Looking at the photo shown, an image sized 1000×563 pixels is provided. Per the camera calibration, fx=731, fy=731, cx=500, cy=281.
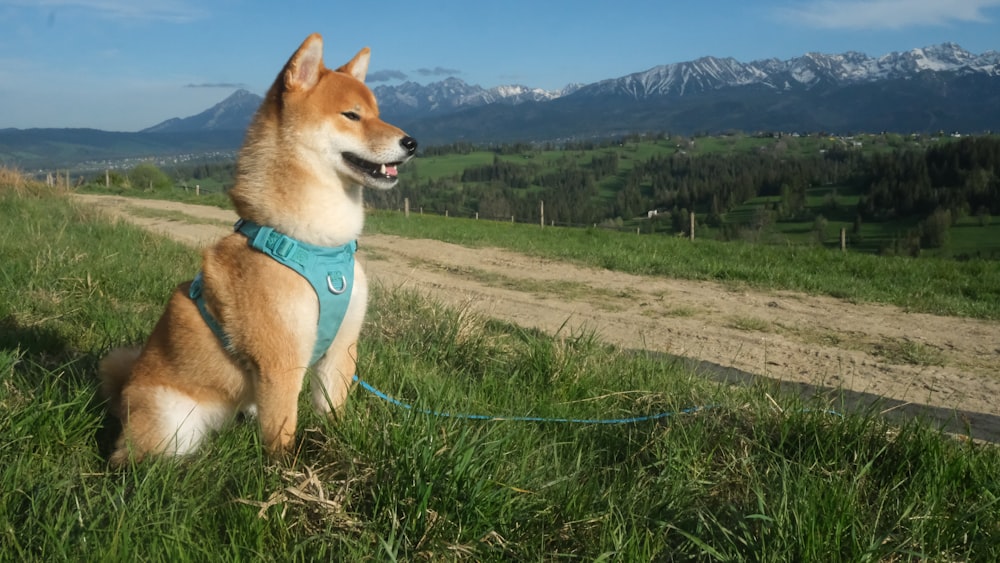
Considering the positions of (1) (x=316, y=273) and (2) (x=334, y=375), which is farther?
(2) (x=334, y=375)

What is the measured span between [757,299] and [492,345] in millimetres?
6128

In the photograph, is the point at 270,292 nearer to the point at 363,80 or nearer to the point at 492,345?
the point at 363,80

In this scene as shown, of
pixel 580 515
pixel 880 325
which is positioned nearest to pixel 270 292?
pixel 580 515

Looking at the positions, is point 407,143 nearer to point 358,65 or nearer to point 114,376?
point 358,65

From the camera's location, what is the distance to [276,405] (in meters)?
3.14

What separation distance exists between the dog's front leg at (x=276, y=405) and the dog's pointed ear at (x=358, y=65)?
5.25 feet

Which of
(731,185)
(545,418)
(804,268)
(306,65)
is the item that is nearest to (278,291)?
(306,65)

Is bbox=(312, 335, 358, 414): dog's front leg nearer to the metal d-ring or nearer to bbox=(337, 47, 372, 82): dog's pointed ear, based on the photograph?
the metal d-ring

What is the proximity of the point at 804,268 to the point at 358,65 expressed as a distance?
11183 mm

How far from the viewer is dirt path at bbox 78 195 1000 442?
6.16m

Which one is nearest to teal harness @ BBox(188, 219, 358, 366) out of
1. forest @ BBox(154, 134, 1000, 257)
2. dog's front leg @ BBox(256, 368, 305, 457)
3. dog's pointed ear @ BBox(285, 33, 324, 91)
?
dog's front leg @ BBox(256, 368, 305, 457)

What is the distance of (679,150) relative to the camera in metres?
178

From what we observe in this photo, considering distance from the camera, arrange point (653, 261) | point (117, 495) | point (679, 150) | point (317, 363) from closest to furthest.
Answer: point (117, 495) → point (317, 363) → point (653, 261) → point (679, 150)

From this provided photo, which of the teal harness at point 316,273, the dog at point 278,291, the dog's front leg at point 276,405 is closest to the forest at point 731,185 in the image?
the dog at point 278,291
